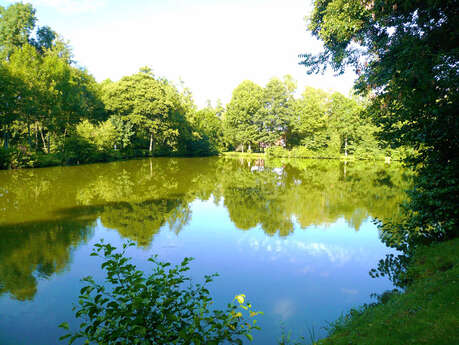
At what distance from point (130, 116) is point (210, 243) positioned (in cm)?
3417

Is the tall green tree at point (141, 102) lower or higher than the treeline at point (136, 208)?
higher

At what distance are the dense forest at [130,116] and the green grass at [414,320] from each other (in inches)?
211

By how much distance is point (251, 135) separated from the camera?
54.4m

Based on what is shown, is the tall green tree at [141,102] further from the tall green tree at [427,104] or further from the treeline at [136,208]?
the tall green tree at [427,104]

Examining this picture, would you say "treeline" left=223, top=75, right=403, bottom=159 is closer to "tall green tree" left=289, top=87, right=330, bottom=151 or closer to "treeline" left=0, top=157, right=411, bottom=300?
"tall green tree" left=289, top=87, right=330, bottom=151

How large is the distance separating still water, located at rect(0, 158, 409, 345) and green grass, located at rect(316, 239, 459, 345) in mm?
851

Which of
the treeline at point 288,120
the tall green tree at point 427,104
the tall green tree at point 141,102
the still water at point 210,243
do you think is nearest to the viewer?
the still water at point 210,243

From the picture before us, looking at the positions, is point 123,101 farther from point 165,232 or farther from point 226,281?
point 226,281

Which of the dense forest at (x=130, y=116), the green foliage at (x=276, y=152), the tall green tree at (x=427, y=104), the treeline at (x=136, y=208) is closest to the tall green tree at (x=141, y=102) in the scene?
the dense forest at (x=130, y=116)

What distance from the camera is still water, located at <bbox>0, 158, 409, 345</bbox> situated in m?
5.14

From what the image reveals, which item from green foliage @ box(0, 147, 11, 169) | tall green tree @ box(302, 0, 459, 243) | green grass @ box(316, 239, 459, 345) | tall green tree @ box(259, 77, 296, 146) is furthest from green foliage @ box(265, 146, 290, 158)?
green grass @ box(316, 239, 459, 345)

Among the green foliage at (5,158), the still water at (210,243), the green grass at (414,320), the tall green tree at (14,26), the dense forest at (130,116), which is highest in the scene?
the tall green tree at (14,26)

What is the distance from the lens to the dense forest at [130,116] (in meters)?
26.1

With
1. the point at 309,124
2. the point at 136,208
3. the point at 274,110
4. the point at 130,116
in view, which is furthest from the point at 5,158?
the point at 309,124
